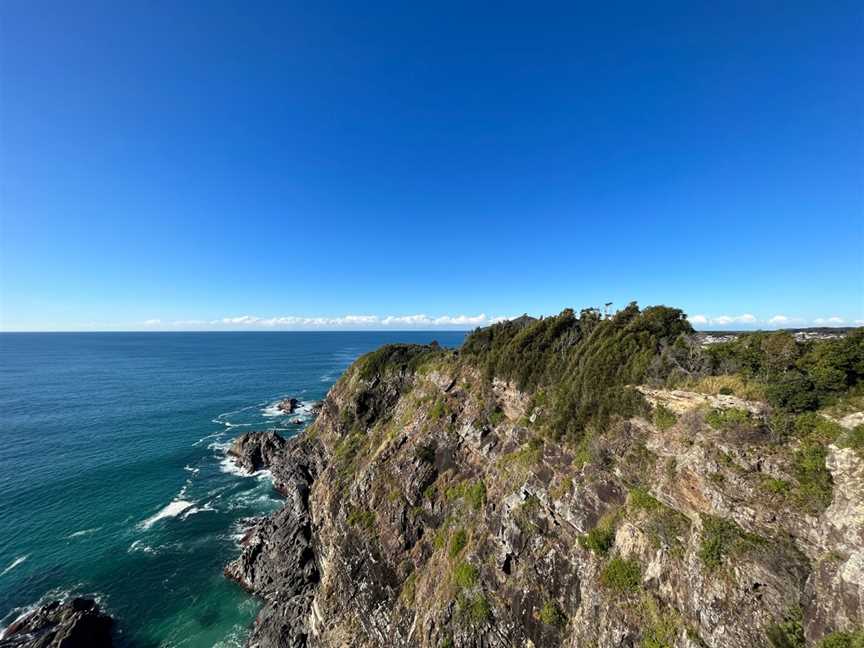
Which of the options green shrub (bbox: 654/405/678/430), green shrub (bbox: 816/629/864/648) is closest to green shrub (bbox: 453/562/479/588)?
green shrub (bbox: 654/405/678/430)

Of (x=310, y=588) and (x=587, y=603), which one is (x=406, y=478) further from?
(x=587, y=603)

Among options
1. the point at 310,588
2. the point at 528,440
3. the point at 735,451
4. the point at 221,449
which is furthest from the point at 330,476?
the point at 735,451

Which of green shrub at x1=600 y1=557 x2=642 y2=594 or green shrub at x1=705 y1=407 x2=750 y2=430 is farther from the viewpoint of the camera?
green shrub at x1=600 y1=557 x2=642 y2=594

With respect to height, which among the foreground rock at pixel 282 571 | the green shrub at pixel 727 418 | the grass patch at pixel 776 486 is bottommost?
the foreground rock at pixel 282 571

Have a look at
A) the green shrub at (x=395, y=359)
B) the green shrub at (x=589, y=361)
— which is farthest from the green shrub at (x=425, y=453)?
the green shrub at (x=395, y=359)

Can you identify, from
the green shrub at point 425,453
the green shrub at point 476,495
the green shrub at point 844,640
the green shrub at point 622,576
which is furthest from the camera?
the green shrub at point 425,453

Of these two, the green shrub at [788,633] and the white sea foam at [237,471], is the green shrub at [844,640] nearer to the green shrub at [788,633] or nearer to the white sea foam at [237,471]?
the green shrub at [788,633]

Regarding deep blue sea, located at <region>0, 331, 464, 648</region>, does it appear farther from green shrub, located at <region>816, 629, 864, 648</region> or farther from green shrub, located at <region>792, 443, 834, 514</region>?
green shrub, located at <region>792, 443, 834, 514</region>

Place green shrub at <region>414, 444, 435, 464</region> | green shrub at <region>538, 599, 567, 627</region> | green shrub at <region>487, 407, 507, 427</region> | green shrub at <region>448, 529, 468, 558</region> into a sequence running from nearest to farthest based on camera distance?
green shrub at <region>538, 599, 567, 627</region> → green shrub at <region>448, 529, 468, 558</region> → green shrub at <region>487, 407, 507, 427</region> → green shrub at <region>414, 444, 435, 464</region>
